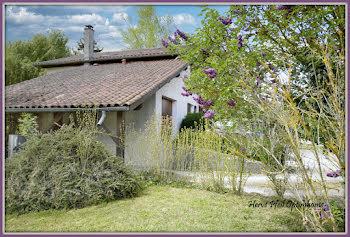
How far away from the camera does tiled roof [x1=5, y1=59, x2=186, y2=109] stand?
236 inches

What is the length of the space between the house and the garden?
3.61ft

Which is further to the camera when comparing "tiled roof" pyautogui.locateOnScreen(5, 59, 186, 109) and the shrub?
"tiled roof" pyautogui.locateOnScreen(5, 59, 186, 109)

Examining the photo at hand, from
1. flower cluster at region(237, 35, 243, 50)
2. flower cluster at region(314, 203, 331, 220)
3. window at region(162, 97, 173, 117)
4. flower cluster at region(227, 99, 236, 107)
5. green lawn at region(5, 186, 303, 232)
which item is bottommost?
green lawn at region(5, 186, 303, 232)

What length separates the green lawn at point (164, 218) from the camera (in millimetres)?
3229

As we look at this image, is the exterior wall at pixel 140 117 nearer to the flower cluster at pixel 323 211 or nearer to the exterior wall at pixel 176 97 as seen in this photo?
the exterior wall at pixel 176 97

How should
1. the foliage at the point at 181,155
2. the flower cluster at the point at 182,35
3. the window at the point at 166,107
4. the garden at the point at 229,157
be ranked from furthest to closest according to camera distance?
the window at the point at 166,107, the flower cluster at the point at 182,35, the foliage at the point at 181,155, the garden at the point at 229,157

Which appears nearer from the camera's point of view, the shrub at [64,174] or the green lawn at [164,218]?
the green lawn at [164,218]

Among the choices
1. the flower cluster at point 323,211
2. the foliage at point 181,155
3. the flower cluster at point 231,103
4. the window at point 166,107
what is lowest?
the flower cluster at point 323,211

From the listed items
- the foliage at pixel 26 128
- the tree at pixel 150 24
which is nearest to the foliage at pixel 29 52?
the foliage at pixel 26 128

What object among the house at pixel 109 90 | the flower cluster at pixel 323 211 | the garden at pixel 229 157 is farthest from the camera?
the house at pixel 109 90

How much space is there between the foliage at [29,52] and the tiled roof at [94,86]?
0.44 meters

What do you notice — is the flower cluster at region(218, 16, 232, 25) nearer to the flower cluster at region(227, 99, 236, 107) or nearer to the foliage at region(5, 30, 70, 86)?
the flower cluster at region(227, 99, 236, 107)

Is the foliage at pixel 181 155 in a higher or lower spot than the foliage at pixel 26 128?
lower

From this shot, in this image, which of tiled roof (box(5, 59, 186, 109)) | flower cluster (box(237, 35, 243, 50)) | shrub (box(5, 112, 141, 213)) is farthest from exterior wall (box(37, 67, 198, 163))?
flower cluster (box(237, 35, 243, 50))
